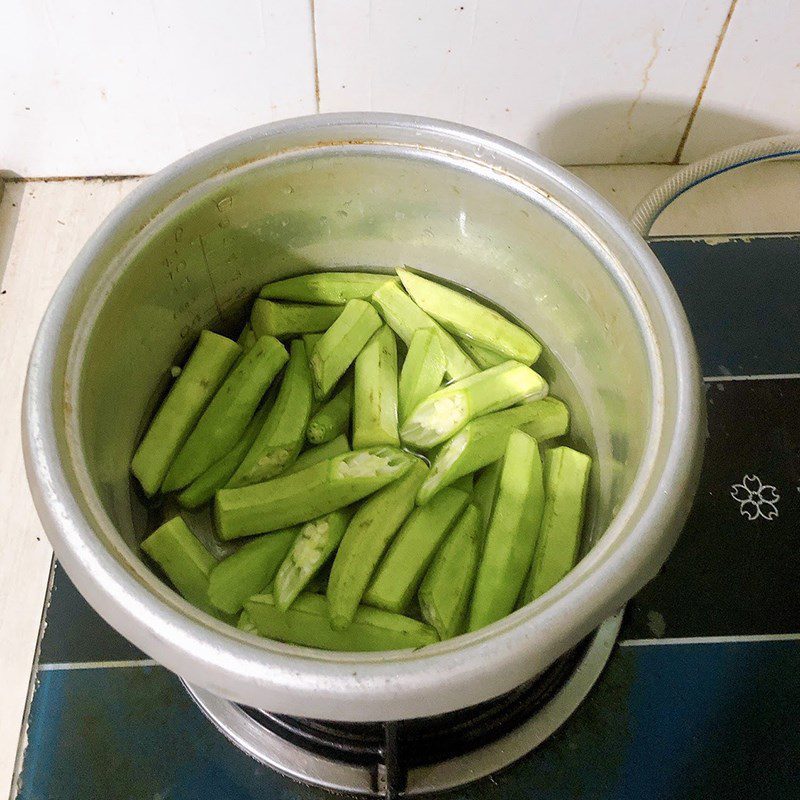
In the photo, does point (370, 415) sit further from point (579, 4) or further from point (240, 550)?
point (579, 4)

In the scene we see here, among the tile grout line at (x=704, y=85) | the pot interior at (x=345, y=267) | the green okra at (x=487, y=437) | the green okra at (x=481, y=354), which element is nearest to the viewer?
the pot interior at (x=345, y=267)

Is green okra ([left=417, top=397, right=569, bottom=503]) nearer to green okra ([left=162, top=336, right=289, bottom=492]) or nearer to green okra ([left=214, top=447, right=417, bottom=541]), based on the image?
green okra ([left=214, top=447, right=417, bottom=541])

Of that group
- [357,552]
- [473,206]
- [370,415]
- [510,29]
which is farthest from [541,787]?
[510,29]

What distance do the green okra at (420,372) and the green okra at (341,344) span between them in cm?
5

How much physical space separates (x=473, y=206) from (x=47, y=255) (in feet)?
2.01

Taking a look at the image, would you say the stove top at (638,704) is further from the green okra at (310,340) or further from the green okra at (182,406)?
the green okra at (310,340)

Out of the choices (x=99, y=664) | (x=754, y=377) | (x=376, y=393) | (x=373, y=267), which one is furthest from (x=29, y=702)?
(x=754, y=377)

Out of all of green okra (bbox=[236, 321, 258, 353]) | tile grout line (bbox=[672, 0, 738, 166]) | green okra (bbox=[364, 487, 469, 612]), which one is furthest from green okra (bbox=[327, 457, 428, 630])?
tile grout line (bbox=[672, 0, 738, 166])

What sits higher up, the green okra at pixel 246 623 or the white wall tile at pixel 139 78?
the white wall tile at pixel 139 78

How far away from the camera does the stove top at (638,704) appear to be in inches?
25.5

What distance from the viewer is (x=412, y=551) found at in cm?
66

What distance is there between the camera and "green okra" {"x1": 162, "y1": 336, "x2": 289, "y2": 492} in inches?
28.7

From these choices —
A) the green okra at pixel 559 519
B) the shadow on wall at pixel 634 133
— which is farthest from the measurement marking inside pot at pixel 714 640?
the shadow on wall at pixel 634 133

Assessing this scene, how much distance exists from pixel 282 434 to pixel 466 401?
0.59ft
